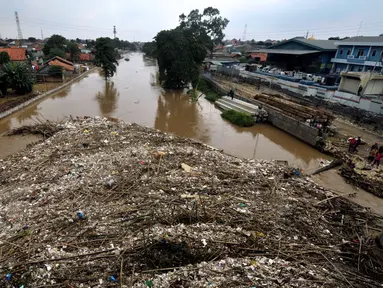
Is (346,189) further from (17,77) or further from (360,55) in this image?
(17,77)

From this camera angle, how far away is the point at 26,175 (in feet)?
24.1

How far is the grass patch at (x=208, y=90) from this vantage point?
21766 millimetres

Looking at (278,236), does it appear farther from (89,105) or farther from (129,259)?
(89,105)

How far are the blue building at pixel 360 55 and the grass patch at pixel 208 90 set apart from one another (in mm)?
12915

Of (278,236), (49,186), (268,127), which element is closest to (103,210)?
(49,186)

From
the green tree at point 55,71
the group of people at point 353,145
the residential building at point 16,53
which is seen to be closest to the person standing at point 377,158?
the group of people at point 353,145

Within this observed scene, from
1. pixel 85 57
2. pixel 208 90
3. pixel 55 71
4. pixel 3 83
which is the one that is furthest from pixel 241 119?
pixel 85 57

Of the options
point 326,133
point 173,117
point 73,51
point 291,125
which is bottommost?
point 173,117

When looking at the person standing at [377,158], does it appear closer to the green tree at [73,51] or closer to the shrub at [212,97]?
the shrub at [212,97]

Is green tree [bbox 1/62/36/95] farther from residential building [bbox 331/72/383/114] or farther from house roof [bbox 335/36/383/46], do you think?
house roof [bbox 335/36/383/46]

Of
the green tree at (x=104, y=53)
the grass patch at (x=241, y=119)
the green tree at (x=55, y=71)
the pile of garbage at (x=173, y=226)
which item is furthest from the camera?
the green tree at (x=104, y=53)

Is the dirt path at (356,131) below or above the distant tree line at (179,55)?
below

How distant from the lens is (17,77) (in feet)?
56.1

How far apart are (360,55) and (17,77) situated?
95.6ft
